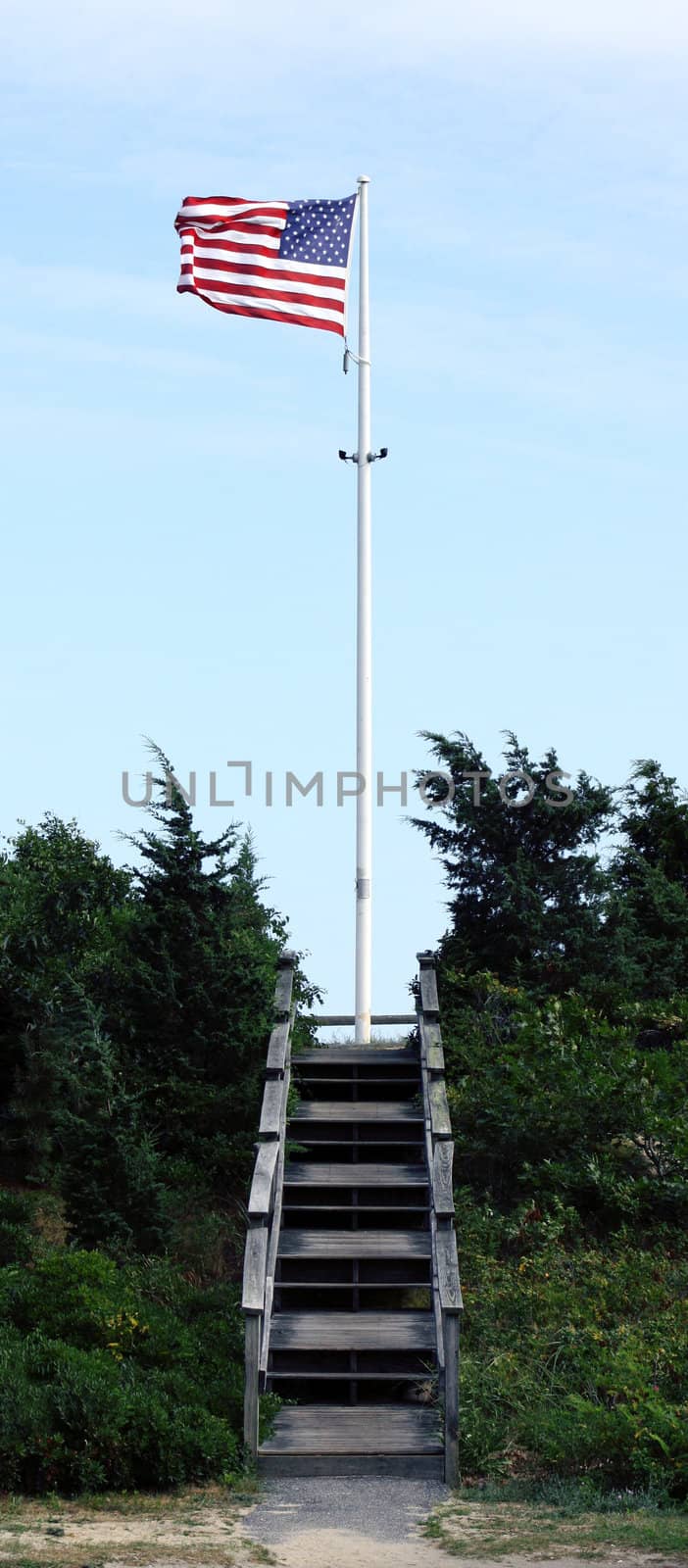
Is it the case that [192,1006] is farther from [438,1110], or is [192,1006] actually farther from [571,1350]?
[571,1350]

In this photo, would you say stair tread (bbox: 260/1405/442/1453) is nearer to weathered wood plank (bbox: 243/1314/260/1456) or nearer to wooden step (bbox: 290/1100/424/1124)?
weathered wood plank (bbox: 243/1314/260/1456)

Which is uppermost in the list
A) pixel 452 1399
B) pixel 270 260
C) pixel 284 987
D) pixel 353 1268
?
pixel 270 260

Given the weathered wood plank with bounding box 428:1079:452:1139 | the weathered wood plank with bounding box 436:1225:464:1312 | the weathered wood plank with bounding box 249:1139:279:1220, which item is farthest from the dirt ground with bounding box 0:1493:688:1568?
the weathered wood plank with bounding box 428:1079:452:1139

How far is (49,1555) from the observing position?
8734 mm

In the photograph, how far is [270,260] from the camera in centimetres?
1659

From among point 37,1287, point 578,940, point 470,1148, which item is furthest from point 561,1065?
point 37,1287

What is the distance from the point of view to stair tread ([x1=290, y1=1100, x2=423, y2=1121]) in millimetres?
14680

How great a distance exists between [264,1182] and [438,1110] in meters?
1.89

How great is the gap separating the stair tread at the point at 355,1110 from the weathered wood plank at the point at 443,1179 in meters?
2.04

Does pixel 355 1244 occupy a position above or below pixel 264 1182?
below

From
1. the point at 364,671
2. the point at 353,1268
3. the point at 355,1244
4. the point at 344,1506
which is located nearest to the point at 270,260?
the point at 364,671

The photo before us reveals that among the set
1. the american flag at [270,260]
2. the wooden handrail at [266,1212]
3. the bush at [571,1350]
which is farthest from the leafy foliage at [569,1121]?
the american flag at [270,260]

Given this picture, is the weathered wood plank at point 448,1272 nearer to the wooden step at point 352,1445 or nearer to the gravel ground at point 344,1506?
the wooden step at point 352,1445

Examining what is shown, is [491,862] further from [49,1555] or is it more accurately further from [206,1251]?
[49,1555]
